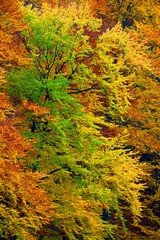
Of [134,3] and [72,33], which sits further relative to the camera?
[134,3]

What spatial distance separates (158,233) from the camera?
14047 millimetres

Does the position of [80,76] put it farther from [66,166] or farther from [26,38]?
[66,166]

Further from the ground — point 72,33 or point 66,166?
point 72,33

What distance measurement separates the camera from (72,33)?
8.97 meters

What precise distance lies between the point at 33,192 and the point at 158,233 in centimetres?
1020

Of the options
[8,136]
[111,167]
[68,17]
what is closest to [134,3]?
[68,17]

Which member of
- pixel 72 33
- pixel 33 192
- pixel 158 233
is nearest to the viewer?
pixel 33 192

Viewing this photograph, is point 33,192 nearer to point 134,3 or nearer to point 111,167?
point 111,167

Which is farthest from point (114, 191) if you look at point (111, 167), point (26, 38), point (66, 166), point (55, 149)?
point (26, 38)

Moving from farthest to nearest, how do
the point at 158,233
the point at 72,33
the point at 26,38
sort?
the point at 158,233
the point at 26,38
the point at 72,33

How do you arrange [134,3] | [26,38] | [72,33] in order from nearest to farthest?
[72,33] → [26,38] → [134,3]

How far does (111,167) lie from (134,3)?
1312cm

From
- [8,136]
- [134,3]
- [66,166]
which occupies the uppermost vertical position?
[134,3]

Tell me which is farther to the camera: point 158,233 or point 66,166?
point 158,233
